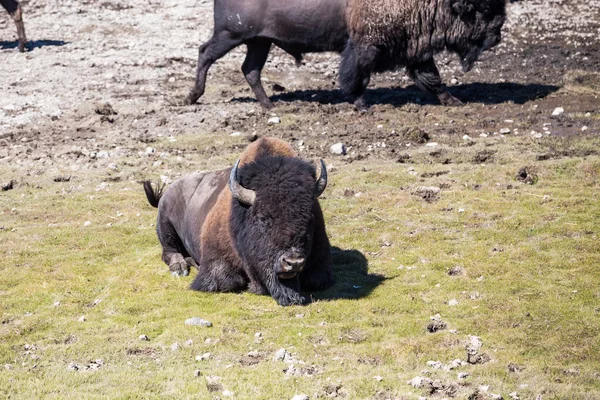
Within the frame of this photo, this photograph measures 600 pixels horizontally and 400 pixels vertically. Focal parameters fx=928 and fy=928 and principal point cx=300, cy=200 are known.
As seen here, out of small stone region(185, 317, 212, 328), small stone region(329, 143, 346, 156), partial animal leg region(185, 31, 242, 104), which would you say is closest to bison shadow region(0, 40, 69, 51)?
partial animal leg region(185, 31, 242, 104)

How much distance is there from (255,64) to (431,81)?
280 centimetres

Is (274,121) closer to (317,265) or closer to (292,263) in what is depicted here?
(317,265)

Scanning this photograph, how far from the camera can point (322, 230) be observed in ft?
25.1

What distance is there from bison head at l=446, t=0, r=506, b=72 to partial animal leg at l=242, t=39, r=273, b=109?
116 inches

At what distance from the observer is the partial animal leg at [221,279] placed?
301 inches

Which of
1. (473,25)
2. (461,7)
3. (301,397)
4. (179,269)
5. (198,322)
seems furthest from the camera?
(473,25)

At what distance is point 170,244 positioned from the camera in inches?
348

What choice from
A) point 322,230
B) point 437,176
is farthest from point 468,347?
point 437,176

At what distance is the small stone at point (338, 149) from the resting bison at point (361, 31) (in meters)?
1.98

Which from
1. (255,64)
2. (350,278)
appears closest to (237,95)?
(255,64)

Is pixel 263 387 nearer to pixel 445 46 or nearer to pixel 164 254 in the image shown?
pixel 164 254

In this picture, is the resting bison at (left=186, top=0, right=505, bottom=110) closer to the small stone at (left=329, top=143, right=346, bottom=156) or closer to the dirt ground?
the dirt ground

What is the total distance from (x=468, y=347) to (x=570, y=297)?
136cm

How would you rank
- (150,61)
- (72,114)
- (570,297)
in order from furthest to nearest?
(150,61) → (72,114) → (570,297)
